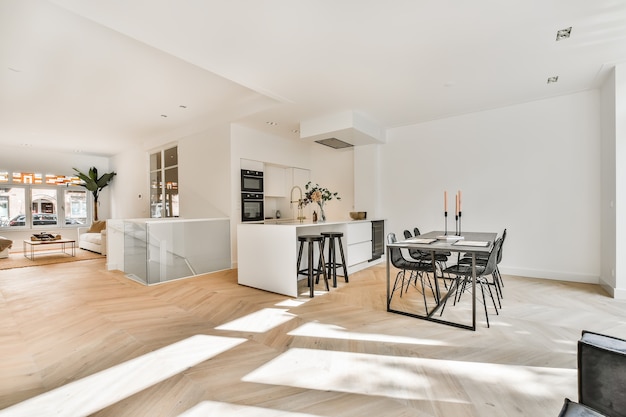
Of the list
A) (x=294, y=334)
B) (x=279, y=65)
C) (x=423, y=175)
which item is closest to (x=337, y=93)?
(x=279, y=65)

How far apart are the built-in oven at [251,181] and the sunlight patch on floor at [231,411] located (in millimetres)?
4512

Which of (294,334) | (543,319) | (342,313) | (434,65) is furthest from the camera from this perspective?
(434,65)

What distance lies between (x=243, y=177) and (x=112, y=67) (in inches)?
107

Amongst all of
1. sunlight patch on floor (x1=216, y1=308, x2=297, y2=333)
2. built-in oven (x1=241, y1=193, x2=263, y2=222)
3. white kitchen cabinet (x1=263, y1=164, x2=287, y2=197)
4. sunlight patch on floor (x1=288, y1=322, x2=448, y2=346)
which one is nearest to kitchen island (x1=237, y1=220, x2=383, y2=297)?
sunlight patch on floor (x1=216, y1=308, x2=297, y2=333)

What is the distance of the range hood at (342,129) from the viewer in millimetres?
5020

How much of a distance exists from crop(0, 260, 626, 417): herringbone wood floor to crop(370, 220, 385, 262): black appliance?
68.5 inches

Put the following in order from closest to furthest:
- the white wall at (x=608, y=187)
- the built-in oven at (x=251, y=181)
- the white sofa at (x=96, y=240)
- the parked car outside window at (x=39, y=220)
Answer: the white wall at (x=608, y=187) < the built-in oven at (x=251, y=181) < the white sofa at (x=96, y=240) < the parked car outside window at (x=39, y=220)

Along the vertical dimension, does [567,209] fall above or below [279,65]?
below

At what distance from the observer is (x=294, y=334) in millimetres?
2693

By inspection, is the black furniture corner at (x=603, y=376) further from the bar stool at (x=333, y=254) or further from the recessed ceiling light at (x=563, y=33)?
the bar stool at (x=333, y=254)

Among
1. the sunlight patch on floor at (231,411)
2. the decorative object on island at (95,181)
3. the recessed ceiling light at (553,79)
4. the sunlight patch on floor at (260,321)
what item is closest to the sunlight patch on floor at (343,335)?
the sunlight patch on floor at (260,321)

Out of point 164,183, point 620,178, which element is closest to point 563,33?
point 620,178

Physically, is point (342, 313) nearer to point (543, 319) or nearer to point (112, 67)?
point (543, 319)

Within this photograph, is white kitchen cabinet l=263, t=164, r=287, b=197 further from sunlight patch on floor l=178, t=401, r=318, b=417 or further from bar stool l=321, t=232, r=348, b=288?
sunlight patch on floor l=178, t=401, r=318, b=417
